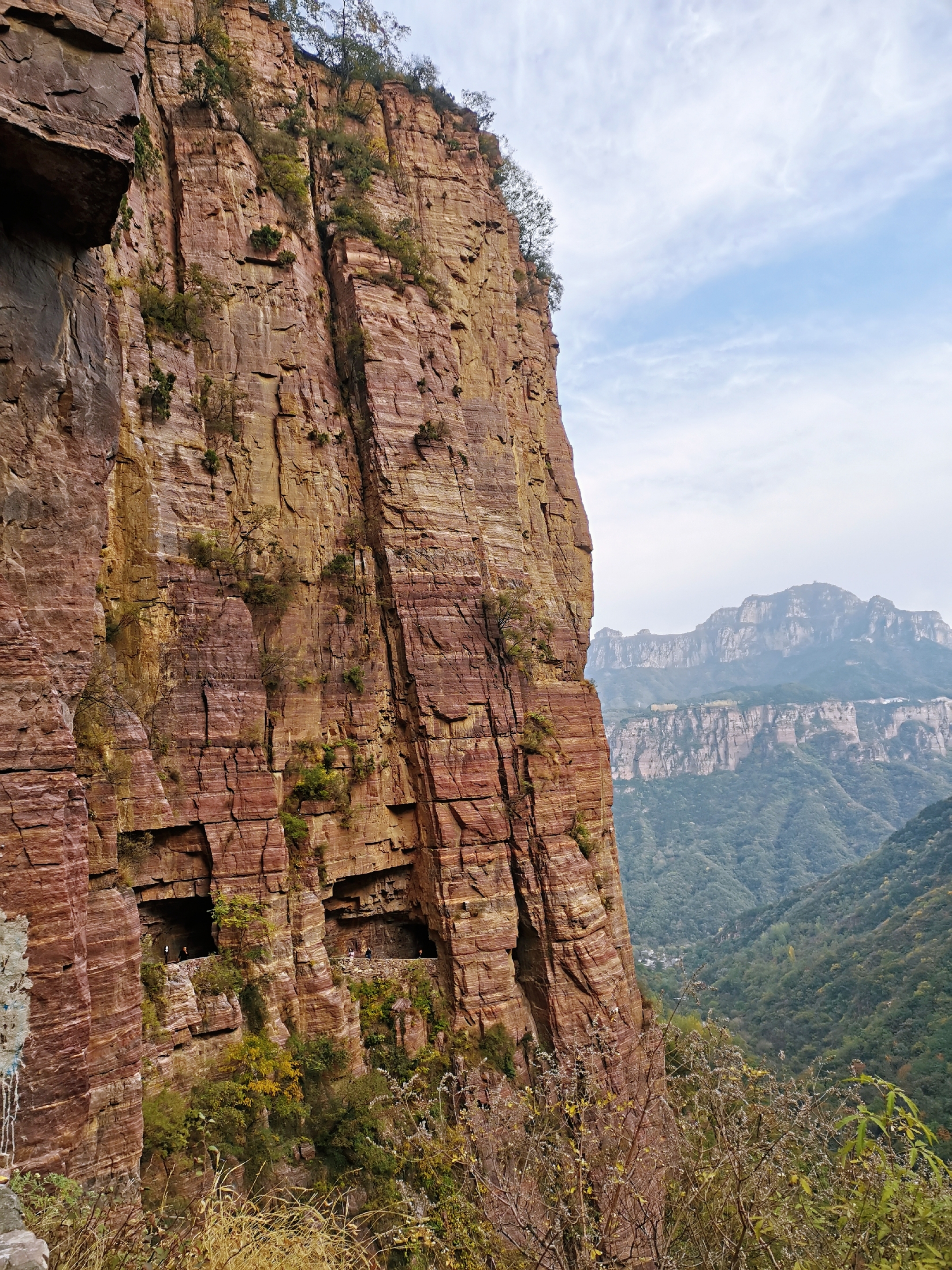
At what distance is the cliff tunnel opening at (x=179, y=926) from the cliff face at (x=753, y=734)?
579 feet

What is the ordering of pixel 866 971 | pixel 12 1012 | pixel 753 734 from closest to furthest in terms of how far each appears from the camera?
pixel 12 1012 → pixel 866 971 → pixel 753 734

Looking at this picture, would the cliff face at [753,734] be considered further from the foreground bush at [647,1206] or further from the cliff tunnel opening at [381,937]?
the foreground bush at [647,1206]

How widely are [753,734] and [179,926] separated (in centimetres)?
18853

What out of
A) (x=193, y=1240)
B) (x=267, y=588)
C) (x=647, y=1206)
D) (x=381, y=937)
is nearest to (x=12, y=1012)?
(x=193, y=1240)

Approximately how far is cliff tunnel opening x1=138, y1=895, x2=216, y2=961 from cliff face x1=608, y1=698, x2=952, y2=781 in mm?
176630

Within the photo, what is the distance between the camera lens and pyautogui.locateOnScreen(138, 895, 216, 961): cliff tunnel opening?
52.4ft

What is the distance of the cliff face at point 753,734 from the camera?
18162 centimetres

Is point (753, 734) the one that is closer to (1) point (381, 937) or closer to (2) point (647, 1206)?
(1) point (381, 937)

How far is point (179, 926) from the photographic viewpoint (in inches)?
650

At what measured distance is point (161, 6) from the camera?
21.2m

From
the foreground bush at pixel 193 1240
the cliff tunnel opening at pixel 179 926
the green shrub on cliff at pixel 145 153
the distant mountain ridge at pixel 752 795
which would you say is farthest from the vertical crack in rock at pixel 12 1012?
the distant mountain ridge at pixel 752 795

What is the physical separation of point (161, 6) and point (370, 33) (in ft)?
34.9

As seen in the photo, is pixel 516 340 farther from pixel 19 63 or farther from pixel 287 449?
pixel 19 63

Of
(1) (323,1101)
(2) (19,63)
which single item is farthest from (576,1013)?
(2) (19,63)
